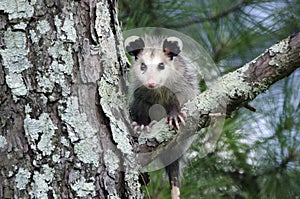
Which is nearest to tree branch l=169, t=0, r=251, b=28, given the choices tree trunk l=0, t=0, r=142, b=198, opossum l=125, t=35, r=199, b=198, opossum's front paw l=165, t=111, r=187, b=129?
opossum l=125, t=35, r=199, b=198

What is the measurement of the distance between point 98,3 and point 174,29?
1.10 meters

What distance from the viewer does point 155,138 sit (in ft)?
5.12

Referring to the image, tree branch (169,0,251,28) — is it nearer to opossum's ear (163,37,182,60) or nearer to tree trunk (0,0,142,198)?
opossum's ear (163,37,182,60)

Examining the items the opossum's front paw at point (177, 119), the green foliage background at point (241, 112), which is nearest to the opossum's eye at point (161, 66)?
the green foliage background at point (241, 112)

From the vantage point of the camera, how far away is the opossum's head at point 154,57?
84.3 inches

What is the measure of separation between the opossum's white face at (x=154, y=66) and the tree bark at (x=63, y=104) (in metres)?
0.62

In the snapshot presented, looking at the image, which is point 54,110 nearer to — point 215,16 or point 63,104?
point 63,104

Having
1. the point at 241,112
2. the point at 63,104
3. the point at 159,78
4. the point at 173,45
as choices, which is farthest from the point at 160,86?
the point at 63,104

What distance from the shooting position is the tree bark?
1.34 metres

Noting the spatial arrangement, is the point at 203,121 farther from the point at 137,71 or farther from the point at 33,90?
→ the point at 137,71

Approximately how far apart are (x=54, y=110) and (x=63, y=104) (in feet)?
0.09

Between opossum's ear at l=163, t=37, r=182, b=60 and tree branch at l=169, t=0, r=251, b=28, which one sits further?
tree branch at l=169, t=0, r=251, b=28

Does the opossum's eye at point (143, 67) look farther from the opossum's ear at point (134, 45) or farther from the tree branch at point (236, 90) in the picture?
the tree branch at point (236, 90)

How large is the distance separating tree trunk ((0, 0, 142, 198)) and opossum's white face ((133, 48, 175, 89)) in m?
0.65
